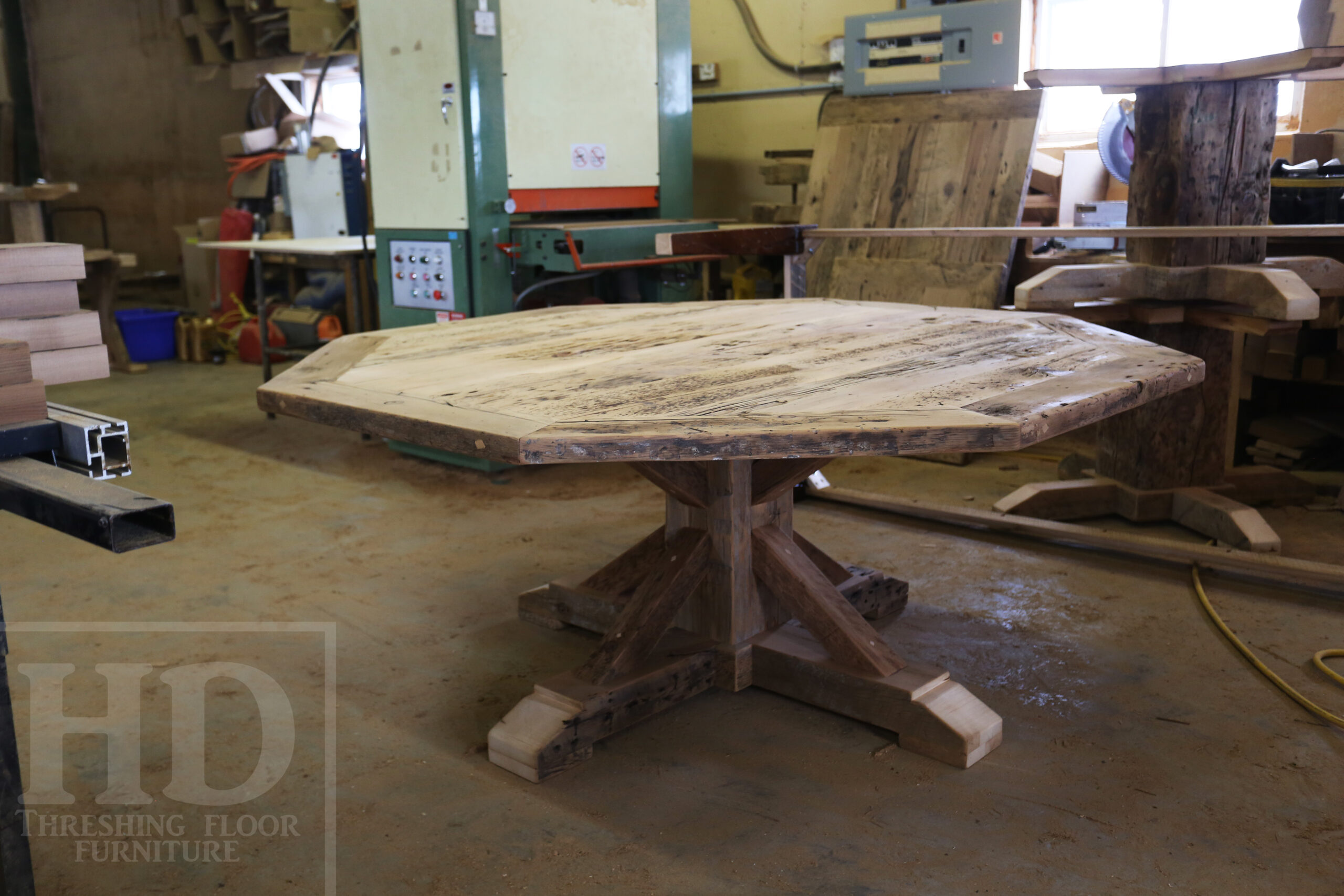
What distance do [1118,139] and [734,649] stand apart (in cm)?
242

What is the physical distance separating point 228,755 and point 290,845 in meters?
0.33

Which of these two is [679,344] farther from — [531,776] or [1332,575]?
[1332,575]

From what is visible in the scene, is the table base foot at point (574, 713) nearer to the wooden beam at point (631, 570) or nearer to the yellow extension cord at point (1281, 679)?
the wooden beam at point (631, 570)

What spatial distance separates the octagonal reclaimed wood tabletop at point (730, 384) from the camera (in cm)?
130

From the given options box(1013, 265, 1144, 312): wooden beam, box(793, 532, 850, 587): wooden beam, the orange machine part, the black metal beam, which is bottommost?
box(793, 532, 850, 587): wooden beam

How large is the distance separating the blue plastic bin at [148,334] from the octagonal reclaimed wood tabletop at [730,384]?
16.1 ft

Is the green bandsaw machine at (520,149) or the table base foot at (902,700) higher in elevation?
the green bandsaw machine at (520,149)

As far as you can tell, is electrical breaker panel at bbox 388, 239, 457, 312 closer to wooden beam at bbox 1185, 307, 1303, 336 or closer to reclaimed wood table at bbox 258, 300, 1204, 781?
reclaimed wood table at bbox 258, 300, 1204, 781

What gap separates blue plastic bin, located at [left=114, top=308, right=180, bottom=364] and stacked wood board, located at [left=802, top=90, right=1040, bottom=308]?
166 inches

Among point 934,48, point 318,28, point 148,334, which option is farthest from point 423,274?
point 318,28

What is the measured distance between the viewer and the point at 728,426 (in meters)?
1.30

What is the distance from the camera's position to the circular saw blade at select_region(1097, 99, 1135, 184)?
137 inches

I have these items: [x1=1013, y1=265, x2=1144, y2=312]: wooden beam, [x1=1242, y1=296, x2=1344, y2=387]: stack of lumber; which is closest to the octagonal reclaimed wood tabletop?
[x1=1013, y1=265, x2=1144, y2=312]: wooden beam

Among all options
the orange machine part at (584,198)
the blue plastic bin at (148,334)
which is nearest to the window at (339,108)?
the blue plastic bin at (148,334)
